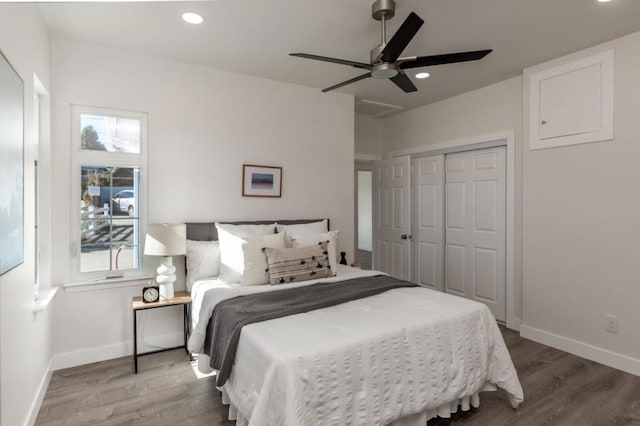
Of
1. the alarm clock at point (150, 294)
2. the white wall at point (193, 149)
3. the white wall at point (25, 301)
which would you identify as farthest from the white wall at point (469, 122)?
the white wall at point (25, 301)

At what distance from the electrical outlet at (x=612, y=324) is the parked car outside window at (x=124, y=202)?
170 inches

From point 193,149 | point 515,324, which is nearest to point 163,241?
point 193,149

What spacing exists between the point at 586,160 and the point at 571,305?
52.8 inches

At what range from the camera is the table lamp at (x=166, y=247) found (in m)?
2.91

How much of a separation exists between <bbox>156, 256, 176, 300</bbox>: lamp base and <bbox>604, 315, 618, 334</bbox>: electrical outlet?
3772mm

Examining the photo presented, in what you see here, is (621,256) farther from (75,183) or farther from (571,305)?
(75,183)

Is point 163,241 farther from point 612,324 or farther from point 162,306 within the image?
point 612,324

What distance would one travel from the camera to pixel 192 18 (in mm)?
2568

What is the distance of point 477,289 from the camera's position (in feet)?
14.0

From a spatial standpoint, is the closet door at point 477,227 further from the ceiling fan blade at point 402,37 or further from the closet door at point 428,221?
the ceiling fan blade at point 402,37

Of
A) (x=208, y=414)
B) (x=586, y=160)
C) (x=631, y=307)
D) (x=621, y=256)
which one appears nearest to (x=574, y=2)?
(x=586, y=160)

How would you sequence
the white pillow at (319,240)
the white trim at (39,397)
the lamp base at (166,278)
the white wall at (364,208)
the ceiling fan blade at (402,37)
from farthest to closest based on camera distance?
1. the white wall at (364,208)
2. the white pillow at (319,240)
3. the lamp base at (166,278)
4. the white trim at (39,397)
5. the ceiling fan blade at (402,37)

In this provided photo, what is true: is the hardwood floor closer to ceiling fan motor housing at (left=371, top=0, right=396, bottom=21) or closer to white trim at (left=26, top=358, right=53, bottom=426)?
white trim at (left=26, top=358, right=53, bottom=426)

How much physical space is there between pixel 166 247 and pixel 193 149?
1051mm
